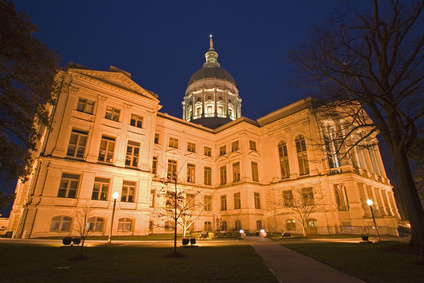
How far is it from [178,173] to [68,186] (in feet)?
41.9

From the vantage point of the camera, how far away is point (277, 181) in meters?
37.2

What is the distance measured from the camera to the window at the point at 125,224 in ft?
88.7

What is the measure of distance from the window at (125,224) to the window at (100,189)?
3.45 meters

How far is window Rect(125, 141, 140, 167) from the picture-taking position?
31.0 meters

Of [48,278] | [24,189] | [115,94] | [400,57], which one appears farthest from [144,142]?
[400,57]

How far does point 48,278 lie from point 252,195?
3201cm

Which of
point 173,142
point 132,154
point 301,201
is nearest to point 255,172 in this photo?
point 301,201

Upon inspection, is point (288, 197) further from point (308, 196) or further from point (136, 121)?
point (136, 121)

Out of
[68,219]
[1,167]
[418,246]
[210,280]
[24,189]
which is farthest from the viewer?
[24,189]

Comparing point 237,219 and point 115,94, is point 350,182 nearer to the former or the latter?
point 237,219

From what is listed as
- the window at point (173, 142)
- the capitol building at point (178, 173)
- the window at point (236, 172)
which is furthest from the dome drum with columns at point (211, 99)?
the window at point (236, 172)

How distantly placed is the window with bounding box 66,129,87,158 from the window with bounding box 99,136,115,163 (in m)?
2.02

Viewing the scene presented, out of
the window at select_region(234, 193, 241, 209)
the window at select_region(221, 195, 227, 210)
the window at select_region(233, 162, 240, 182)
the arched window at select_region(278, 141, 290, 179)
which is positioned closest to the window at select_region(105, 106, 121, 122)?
the window at select_region(233, 162, 240, 182)

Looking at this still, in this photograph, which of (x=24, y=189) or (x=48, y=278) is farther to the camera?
(x=24, y=189)
